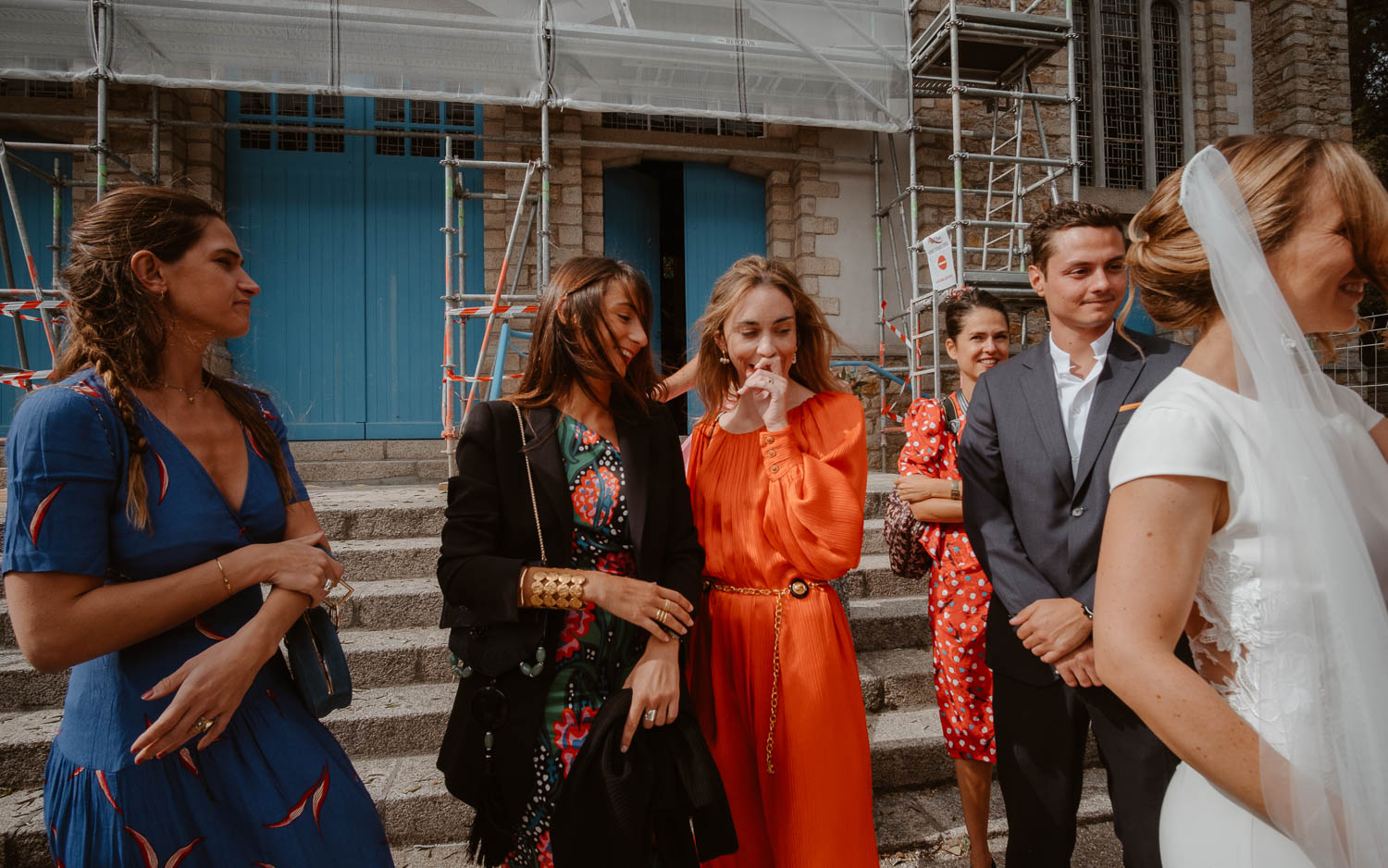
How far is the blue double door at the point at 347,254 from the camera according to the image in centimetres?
691

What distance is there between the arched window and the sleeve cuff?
368 inches

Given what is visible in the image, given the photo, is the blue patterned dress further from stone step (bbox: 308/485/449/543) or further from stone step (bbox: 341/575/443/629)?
stone step (bbox: 308/485/449/543)

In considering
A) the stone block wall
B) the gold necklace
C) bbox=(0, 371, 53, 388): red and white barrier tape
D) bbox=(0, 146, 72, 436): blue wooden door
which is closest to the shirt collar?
the gold necklace

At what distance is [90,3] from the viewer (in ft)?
18.2

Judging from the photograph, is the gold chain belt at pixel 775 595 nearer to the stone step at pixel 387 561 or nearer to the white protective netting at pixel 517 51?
the stone step at pixel 387 561

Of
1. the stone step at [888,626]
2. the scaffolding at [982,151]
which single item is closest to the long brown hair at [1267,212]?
the stone step at [888,626]

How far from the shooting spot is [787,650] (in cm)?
189

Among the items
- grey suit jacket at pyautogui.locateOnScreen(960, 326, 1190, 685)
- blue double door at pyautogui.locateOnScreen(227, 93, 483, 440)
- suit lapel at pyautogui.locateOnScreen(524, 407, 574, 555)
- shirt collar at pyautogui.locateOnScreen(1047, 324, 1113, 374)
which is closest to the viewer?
suit lapel at pyautogui.locateOnScreen(524, 407, 574, 555)

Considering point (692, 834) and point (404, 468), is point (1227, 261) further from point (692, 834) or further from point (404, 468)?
point (404, 468)

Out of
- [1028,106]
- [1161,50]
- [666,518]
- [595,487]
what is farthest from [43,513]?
[1161,50]

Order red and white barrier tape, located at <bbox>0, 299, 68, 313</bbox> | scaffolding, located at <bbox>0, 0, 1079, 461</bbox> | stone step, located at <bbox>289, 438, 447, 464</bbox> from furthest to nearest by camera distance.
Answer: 1. stone step, located at <bbox>289, 438, 447, 464</bbox>
2. scaffolding, located at <bbox>0, 0, 1079, 461</bbox>
3. red and white barrier tape, located at <bbox>0, 299, 68, 313</bbox>

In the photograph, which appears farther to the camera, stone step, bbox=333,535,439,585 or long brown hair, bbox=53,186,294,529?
stone step, bbox=333,535,439,585

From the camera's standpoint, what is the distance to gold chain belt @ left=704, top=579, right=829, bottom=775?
1877 mm

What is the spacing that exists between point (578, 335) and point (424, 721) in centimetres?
213
